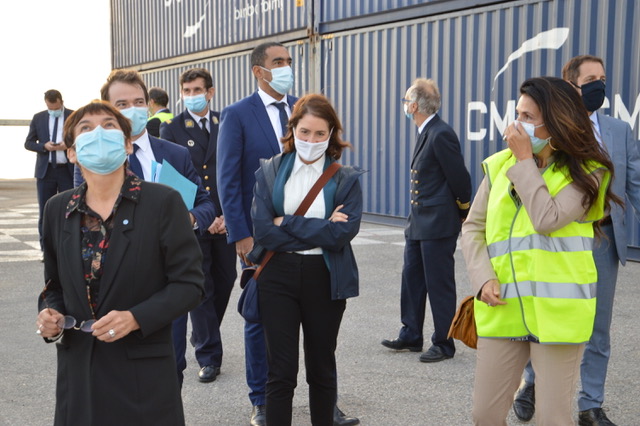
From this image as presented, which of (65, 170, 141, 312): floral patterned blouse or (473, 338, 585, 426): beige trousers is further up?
(65, 170, 141, 312): floral patterned blouse

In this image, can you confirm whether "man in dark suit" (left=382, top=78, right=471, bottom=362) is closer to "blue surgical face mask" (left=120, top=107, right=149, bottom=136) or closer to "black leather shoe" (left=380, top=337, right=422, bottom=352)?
"black leather shoe" (left=380, top=337, right=422, bottom=352)

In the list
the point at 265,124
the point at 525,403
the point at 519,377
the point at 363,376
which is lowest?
the point at 363,376

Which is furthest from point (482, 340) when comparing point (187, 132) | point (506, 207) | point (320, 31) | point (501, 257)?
point (320, 31)

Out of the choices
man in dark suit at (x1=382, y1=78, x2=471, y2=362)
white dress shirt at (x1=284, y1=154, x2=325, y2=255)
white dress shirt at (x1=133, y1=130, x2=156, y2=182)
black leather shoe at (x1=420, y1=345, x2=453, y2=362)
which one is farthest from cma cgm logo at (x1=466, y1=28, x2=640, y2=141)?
white dress shirt at (x1=133, y1=130, x2=156, y2=182)

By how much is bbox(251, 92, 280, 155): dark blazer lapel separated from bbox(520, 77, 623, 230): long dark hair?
5.68 feet

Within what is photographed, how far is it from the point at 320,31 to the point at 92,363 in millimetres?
12975

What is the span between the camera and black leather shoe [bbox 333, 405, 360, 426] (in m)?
4.21

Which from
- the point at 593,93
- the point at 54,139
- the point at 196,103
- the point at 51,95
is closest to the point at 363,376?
the point at 196,103

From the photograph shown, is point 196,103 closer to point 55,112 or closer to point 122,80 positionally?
point 122,80

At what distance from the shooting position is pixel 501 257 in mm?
2920

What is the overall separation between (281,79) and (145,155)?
37.5 inches

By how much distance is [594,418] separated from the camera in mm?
4035

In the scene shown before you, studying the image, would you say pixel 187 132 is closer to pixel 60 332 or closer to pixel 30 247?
pixel 60 332

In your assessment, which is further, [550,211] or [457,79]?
[457,79]
